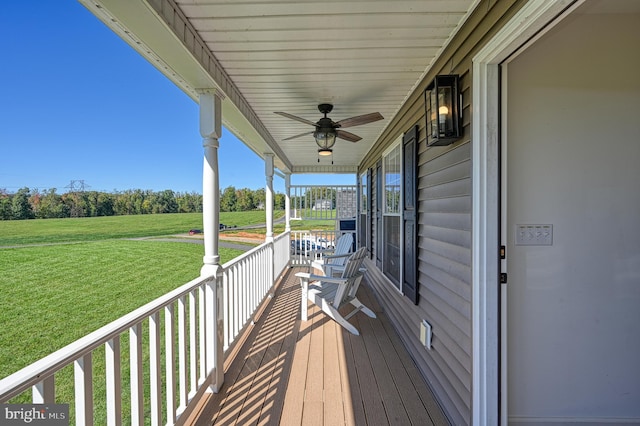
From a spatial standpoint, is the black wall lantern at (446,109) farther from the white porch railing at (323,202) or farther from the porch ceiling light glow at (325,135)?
the white porch railing at (323,202)

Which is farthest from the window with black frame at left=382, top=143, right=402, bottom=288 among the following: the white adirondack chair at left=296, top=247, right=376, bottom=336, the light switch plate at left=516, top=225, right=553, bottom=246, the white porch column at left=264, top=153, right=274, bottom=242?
the white porch column at left=264, top=153, right=274, bottom=242

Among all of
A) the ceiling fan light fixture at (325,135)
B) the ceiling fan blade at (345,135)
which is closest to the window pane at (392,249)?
the ceiling fan blade at (345,135)

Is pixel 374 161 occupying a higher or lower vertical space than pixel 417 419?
higher

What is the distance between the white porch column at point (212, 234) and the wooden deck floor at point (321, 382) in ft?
0.91

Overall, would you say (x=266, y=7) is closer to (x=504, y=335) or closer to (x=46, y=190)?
(x=504, y=335)

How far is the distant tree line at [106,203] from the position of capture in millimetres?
4707

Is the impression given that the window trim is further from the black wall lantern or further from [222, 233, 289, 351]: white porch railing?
[222, 233, 289, 351]: white porch railing

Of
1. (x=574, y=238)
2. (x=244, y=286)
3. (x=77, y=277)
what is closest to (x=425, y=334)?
(x=574, y=238)

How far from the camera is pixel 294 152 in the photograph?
19.3ft

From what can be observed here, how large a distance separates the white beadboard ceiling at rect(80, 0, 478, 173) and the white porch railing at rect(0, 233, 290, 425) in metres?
1.48

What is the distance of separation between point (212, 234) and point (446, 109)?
76.7 inches

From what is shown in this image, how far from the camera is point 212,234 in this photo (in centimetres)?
238

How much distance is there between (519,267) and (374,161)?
11.9ft

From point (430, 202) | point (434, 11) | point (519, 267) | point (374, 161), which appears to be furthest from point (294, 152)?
point (519, 267)
